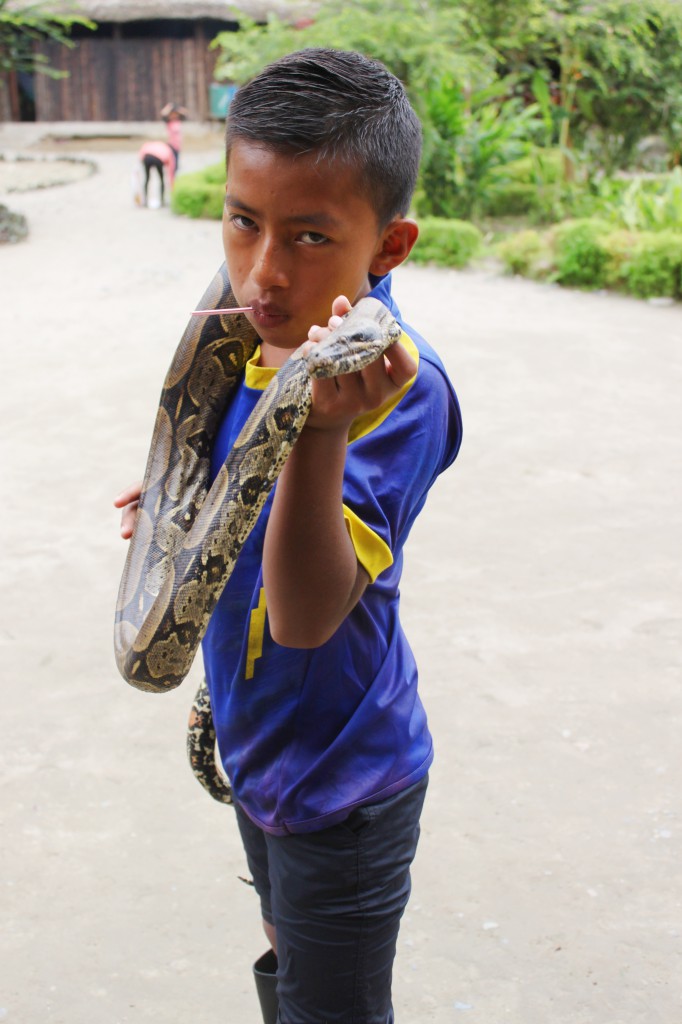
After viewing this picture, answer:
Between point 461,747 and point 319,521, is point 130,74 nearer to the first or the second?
point 461,747

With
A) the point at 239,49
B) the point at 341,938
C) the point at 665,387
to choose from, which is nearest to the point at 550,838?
the point at 341,938

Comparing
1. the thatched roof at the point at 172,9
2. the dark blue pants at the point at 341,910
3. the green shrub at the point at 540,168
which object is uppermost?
the dark blue pants at the point at 341,910

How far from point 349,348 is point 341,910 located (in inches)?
36.3

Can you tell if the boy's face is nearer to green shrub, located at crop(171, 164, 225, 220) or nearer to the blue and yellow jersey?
the blue and yellow jersey

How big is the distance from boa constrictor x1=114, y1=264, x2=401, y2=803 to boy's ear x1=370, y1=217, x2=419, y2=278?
9.2 inches

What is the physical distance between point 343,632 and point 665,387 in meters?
7.66

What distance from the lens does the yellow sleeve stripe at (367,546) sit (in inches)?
61.3

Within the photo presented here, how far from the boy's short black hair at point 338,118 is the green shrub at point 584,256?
11.7 metres

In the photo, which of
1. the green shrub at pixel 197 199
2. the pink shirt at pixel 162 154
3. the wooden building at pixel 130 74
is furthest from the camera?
the wooden building at pixel 130 74

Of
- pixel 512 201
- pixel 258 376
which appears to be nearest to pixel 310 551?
pixel 258 376

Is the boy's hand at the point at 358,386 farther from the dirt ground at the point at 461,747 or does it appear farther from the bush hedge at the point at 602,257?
the bush hedge at the point at 602,257

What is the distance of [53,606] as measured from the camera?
507 centimetres

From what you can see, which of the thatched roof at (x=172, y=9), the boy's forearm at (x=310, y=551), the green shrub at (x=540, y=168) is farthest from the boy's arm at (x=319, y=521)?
the thatched roof at (x=172, y=9)

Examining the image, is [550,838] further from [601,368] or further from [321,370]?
[601,368]
